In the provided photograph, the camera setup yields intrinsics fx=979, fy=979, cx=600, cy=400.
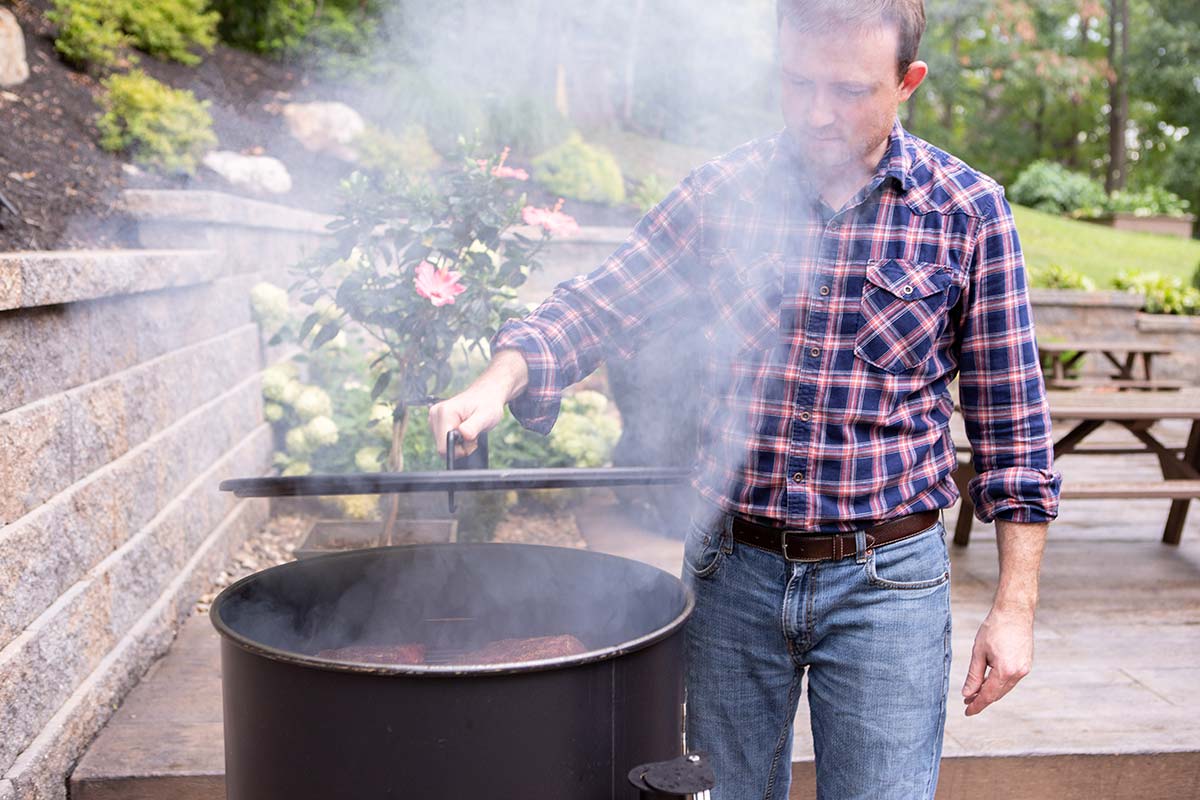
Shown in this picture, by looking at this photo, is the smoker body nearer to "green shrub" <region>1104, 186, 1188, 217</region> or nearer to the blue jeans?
the blue jeans

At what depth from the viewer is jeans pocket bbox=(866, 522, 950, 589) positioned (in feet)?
4.92

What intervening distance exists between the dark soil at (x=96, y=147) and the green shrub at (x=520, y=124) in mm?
191

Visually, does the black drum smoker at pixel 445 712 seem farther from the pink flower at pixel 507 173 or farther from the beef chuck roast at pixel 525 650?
the pink flower at pixel 507 173

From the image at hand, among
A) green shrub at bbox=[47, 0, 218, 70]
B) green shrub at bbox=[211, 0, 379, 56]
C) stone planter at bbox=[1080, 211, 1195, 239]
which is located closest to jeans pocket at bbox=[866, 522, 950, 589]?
green shrub at bbox=[47, 0, 218, 70]

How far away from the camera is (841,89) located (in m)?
1.37

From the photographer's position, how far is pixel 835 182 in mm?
1512

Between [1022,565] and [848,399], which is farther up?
[848,399]

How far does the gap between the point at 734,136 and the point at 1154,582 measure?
666cm

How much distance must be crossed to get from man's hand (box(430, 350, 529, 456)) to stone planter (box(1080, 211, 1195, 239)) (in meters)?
14.4

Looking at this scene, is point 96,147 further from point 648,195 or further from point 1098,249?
point 1098,249

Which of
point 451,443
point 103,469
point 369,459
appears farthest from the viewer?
point 369,459

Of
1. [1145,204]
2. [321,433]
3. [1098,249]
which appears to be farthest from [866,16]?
[1145,204]

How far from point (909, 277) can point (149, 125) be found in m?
4.69

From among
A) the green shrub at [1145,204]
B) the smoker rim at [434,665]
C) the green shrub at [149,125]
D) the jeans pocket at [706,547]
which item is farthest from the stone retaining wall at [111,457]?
the green shrub at [1145,204]
